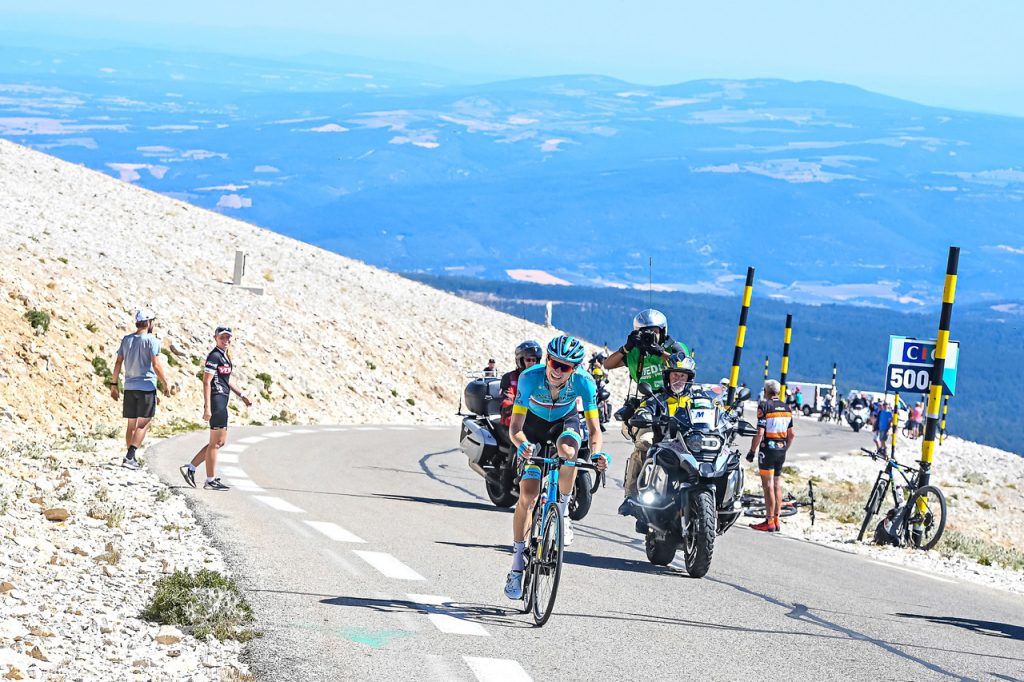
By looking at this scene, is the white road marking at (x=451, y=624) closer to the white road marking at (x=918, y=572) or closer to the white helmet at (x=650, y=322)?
the white helmet at (x=650, y=322)

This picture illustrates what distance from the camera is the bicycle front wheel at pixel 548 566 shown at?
885 centimetres

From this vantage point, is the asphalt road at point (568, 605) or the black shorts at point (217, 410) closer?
the asphalt road at point (568, 605)

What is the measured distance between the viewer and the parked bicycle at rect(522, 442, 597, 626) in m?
8.91

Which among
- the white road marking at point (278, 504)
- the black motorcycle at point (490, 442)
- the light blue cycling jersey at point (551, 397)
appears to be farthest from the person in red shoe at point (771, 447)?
the light blue cycling jersey at point (551, 397)

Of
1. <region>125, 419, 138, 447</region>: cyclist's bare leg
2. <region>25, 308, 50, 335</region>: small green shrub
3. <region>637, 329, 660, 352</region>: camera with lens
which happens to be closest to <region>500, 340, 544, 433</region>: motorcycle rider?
<region>637, 329, 660, 352</region>: camera with lens

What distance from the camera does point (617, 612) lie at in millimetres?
9977

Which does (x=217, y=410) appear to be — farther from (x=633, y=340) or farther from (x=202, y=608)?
(x=202, y=608)

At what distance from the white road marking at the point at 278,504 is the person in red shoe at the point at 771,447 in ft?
21.2

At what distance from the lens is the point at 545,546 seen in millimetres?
9078

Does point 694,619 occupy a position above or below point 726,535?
above

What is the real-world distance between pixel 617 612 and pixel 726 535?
270 inches

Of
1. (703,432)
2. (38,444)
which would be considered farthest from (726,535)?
(38,444)

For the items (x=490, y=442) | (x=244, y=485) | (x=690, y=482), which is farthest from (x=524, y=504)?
(x=244, y=485)

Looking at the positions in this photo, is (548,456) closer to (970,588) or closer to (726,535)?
(970,588)
